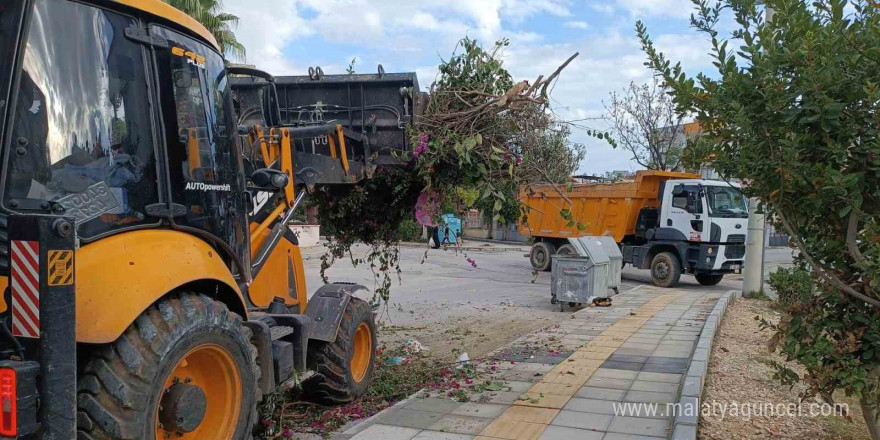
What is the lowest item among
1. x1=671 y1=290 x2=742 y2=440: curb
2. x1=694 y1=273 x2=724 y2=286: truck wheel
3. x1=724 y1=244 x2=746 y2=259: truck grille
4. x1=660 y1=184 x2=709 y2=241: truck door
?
x1=694 y1=273 x2=724 y2=286: truck wheel

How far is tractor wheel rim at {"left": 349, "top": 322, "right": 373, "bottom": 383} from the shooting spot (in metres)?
6.26

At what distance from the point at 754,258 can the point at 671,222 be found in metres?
4.07

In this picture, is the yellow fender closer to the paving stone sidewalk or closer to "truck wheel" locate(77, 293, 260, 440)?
"truck wheel" locate(77, 293, 260, 440)

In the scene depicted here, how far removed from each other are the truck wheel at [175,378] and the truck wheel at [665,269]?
14941mm

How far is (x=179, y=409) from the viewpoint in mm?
3412

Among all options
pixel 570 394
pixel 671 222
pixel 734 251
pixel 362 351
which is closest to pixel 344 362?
pixel 362 351

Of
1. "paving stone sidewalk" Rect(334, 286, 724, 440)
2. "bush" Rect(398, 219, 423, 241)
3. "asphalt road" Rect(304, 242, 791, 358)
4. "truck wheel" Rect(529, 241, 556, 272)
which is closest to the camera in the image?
"paving stone sidewalk" Rect(334, 286, 724, 440)

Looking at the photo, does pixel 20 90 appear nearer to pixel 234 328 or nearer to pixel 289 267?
pixel 234 328

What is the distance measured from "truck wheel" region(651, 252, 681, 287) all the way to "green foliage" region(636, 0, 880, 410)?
13.4 metres

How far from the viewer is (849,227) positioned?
374 centimetres

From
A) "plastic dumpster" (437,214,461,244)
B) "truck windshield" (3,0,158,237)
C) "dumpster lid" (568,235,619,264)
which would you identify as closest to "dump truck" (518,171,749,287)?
"dumpster lid" (568,235,619,264)

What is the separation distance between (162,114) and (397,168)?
3210 millimetres

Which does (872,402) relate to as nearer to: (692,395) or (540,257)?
(692,395)

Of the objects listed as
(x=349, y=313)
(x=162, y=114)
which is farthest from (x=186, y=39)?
(x=349, y=313)
